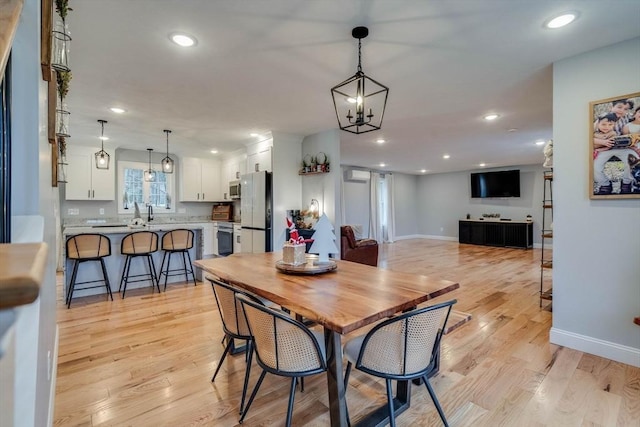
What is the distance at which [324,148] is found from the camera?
487cm

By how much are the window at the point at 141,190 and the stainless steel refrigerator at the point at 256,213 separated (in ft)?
7.67

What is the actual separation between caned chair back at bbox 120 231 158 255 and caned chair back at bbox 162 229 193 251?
0.17 meters

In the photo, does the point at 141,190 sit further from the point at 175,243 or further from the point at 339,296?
the point at 339,296

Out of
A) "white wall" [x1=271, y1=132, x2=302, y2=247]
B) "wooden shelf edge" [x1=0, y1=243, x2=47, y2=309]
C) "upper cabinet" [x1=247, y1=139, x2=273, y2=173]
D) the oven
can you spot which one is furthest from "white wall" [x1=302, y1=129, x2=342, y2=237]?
"wooden shelf edge" [x1=0, y1=243, x2=47, y2=309]

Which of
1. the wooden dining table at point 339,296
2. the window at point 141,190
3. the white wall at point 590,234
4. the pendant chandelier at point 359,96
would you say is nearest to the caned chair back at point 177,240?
the wooden dining table at point 339,296

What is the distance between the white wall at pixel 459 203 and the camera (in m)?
8.81

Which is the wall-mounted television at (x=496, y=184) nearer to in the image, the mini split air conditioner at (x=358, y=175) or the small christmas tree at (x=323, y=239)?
the mini split air conditioner at (x=358, y=175)

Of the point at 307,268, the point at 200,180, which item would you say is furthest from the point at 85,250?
the point at 200,180

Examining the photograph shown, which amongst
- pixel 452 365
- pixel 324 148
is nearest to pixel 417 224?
pixel 324 148

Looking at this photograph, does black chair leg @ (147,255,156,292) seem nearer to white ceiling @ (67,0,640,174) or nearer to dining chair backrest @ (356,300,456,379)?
white ceiling @ (67,0,640,174)

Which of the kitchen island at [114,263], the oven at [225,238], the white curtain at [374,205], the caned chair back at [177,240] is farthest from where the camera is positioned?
the white curtain at [374,205]

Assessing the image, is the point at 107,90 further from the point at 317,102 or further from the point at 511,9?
the point at 511,9

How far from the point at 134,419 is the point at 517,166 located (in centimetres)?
1015

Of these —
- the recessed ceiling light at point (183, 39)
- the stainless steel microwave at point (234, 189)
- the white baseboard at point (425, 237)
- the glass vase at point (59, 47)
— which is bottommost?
the white baseboard at point (425, 237)
